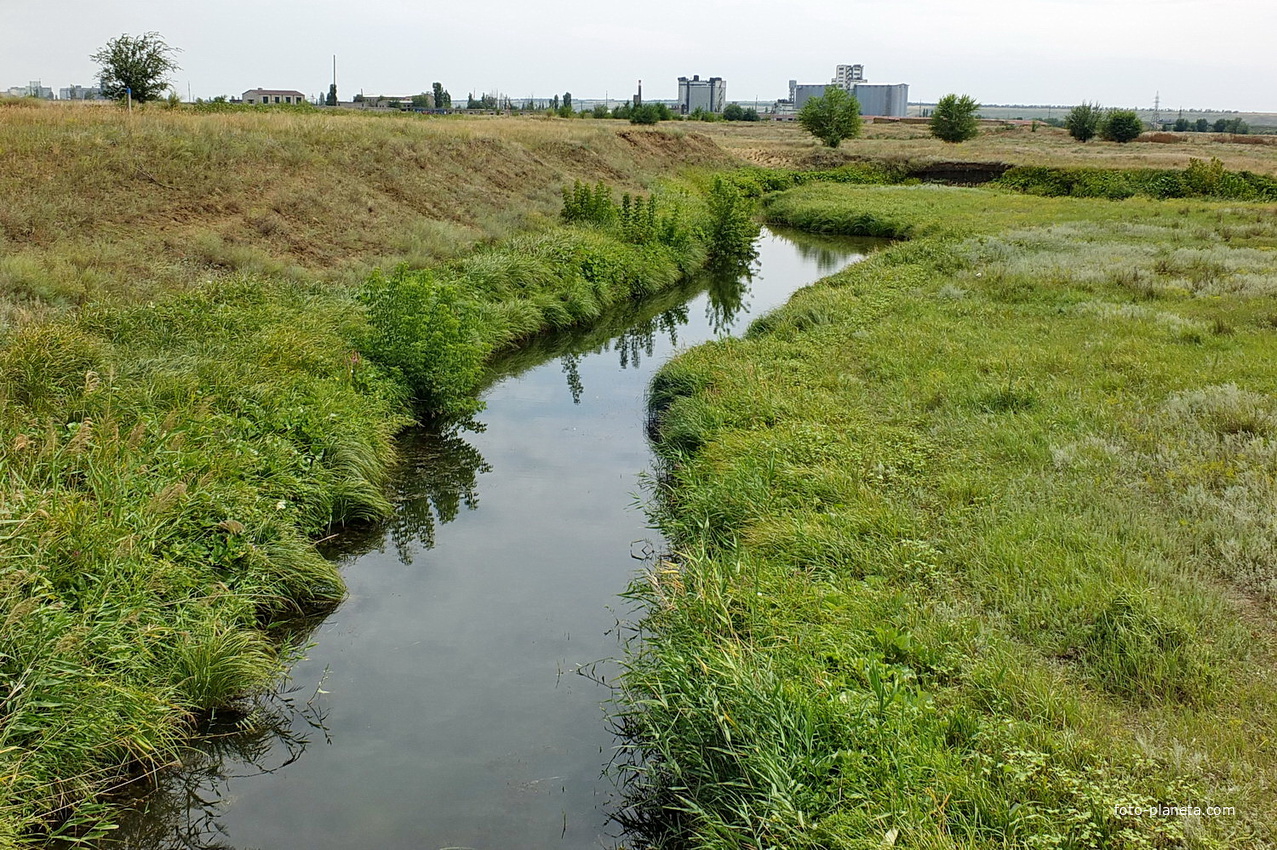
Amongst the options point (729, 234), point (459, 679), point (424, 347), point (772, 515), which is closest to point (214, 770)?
point (459, 679)

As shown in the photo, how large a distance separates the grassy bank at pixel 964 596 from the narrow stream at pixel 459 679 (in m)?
0.56

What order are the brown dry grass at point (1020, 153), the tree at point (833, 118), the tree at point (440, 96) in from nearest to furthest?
the brown dry grass at point (1020, 153), the tree at point (833, 118), the tree at point (440, 96)

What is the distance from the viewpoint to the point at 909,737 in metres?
4.57

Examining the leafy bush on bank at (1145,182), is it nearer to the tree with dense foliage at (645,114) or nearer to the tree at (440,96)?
the tree with dense foliage at (645,114)

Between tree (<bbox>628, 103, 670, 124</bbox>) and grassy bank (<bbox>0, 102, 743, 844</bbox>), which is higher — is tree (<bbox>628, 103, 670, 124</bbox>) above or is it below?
above

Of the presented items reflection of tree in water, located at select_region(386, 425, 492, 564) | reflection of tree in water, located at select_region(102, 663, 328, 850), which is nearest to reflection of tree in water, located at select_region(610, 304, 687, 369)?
reflection of tree in water, located at select_region(386, 425, 492, 564)

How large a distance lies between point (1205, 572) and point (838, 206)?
3176cm

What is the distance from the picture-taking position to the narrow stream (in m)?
5.21

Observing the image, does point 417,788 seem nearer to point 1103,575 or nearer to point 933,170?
point 1103,575

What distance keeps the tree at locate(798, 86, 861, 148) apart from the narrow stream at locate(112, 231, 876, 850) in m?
58.8

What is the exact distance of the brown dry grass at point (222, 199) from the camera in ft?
45.6

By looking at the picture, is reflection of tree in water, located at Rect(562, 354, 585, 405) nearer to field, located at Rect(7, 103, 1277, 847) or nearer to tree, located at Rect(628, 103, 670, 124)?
field, located at Rect(7, 103, 1277, 847)

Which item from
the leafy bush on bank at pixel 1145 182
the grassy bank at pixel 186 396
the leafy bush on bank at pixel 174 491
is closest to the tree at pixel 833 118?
the leafy bush on bank at pixel 1145 182

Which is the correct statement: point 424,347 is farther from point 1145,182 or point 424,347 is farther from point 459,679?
point 1145,182
